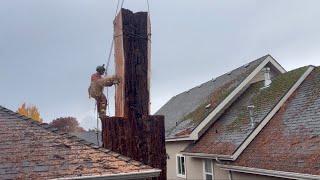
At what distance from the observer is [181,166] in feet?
64.3

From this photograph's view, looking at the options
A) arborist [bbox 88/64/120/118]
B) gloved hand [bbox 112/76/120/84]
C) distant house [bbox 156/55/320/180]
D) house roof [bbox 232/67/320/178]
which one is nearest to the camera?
gloved hand [bbox 112/76/120/84]

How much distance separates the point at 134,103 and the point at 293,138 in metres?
8.39

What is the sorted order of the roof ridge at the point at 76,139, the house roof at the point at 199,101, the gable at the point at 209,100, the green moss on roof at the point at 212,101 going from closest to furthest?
the roof ridge at the point at 76,139 → the gable at the point at 209,100 → the green moss on roof at the point at 212,101 → the house roof at the point at 199,101

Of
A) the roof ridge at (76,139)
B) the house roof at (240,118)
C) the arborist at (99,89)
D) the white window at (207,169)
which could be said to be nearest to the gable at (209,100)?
the house roof at (240,118)

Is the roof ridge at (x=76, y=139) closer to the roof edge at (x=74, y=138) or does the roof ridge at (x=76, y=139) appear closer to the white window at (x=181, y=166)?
the roof edge at (x=74, y=138)

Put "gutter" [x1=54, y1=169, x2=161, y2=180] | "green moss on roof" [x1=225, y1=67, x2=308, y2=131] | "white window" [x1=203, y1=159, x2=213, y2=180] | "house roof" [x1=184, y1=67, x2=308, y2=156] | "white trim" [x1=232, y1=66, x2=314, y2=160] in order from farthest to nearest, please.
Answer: "white window" [x1=203, y1=159, x2=213, y2=180], "green moss on roof" [x1=225, y1=67, x2=308, y2=131], "house roof" [x1=184, y1=67, x2=308, y2=156], "white trim" [x1=232, y1=66, x2=314, y2=160], "gutter" [x1=54, y1=169, x2=161, y2=180]

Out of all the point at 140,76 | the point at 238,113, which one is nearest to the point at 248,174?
the point at 238,113

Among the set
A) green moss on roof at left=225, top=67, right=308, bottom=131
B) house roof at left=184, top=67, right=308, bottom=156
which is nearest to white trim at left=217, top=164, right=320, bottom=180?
house roof at left=184, top=67, right=308, bottom=156

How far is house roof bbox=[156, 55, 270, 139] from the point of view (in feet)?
62.6

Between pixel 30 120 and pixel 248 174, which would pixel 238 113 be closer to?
pixel 248 174

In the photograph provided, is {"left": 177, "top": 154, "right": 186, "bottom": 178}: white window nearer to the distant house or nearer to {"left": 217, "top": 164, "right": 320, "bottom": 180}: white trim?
the distant house

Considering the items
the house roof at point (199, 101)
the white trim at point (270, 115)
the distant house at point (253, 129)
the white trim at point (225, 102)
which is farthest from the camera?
the house roof at point (199, 101)

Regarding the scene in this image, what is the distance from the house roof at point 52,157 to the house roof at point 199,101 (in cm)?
1165

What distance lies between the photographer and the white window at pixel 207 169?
1623cm
